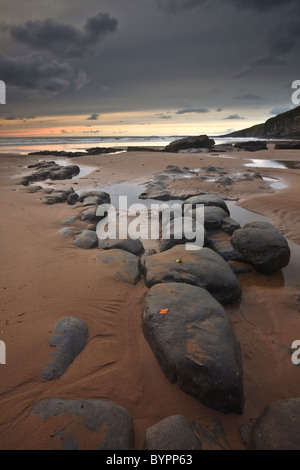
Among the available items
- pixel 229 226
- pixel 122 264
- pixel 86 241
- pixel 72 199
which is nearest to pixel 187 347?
pixel 122 264

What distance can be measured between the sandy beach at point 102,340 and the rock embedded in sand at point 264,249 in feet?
0.62

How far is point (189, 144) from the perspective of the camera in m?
27.1

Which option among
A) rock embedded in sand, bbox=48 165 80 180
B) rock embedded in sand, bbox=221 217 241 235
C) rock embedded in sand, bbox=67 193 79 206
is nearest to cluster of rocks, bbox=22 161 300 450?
rock embedded in sand, bbox=221 217 241 235

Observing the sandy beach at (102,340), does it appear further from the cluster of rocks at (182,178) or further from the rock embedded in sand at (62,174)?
the rock embedded in sand at (62,174)

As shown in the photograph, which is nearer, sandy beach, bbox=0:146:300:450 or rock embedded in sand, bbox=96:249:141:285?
sandy beach, bbox=0:146:300:450

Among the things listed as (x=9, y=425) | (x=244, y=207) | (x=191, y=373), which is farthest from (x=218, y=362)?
(x=244, y=207)

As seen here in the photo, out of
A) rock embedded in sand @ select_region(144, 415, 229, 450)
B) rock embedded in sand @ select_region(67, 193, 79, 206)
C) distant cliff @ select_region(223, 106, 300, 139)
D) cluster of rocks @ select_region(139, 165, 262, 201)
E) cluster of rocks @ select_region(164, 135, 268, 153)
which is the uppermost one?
distant cliff @ select_region(223, 106, 300, 139)

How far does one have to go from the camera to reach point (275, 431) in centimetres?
182

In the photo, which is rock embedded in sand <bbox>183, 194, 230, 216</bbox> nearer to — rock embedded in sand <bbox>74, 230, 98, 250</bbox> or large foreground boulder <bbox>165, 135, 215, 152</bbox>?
rock embedded in sand <bbox>74, 230, 98, 250</bbox>

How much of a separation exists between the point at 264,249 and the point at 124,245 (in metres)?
2.42

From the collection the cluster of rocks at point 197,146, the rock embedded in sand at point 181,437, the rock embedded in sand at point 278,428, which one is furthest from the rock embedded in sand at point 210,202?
the cluster of rocks at point 197,146

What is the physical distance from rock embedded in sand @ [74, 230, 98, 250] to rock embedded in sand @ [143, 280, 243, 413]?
2.36 meters

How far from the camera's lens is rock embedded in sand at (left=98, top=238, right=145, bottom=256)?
4.80 m
